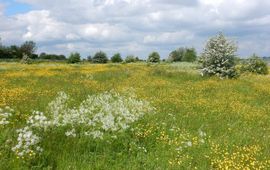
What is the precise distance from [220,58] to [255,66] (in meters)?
15.0

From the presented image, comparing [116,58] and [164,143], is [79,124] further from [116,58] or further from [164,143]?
[116,58]

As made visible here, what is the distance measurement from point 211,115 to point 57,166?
8297 millimetres

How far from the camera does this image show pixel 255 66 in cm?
5169

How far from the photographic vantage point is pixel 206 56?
3916cm

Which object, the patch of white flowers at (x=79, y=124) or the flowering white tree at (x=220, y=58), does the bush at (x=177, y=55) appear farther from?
the patch of white flowers at (x=79, y=124)

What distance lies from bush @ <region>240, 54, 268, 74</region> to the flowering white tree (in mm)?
13024

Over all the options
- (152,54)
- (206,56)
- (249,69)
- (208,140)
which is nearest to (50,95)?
(208,140)

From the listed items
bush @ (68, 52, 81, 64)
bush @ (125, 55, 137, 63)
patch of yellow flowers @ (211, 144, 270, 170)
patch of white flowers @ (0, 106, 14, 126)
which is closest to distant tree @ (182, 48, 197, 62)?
bush @ (125, 55, 137, 63)

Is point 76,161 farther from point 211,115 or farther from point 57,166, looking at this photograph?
point 211,115

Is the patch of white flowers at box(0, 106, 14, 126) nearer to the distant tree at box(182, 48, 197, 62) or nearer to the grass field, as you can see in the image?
the grass field

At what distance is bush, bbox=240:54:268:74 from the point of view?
5100 centimetres

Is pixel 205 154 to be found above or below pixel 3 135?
below

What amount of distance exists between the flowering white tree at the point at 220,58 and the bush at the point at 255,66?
13.0 metres

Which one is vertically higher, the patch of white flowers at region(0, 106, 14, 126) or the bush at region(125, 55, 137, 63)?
the patch of white flowers at region(0, 106, 14, 126)
